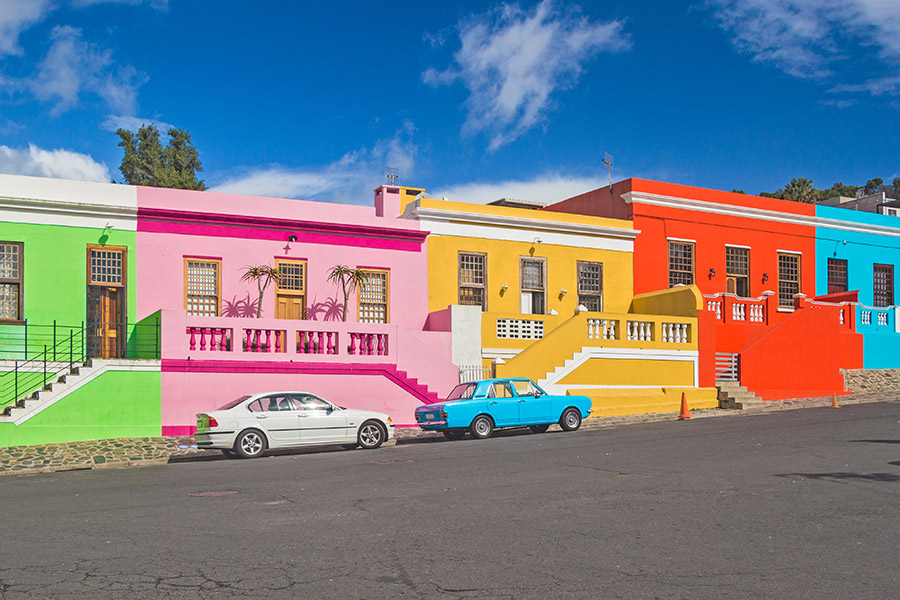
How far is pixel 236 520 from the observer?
9.72m

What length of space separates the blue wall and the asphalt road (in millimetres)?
17346

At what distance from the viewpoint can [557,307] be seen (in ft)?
91.6

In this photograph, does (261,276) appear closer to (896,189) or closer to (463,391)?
(463,391)

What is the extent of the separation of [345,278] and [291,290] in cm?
156

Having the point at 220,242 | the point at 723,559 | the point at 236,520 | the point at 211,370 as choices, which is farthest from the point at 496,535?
the point at 220,242

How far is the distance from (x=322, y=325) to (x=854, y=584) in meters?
16.5

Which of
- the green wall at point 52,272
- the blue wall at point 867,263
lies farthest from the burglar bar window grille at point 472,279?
the blue wall at point 867,263

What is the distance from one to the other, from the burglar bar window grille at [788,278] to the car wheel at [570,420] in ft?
47.1

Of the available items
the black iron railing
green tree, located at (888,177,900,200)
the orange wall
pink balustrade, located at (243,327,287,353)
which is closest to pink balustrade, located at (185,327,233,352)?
pink balustrade, located at (243,327,287,353)

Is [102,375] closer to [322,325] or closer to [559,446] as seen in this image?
[322,325]

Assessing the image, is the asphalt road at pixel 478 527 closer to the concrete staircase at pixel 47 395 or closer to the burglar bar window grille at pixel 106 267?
the concrete staircase at pixel 47 395

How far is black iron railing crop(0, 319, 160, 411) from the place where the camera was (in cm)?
1942

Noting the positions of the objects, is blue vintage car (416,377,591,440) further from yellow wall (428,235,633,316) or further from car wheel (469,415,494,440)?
yellow wall (428,235,633,316)

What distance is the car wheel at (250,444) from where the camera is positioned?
17219 millimetres
